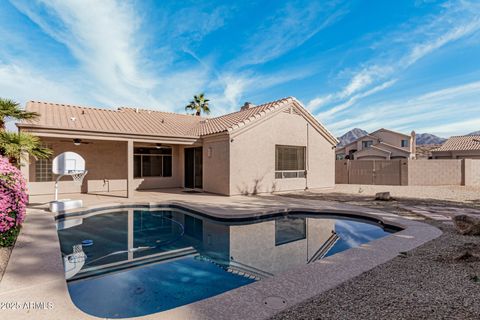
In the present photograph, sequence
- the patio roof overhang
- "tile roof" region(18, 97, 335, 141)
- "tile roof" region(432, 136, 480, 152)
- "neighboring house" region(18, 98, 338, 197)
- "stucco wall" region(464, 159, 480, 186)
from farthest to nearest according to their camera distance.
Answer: "tile roof" region(432, 136, 480, 152) < "stucco wall" region(464, 159, 480, 186) < "neighboring house" region(18, 98, 338, 197) < "tile roof" region(18, 97, 335, 141) < the patio roof overhang

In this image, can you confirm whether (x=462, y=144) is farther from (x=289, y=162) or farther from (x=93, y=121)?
(x=93, y=121)

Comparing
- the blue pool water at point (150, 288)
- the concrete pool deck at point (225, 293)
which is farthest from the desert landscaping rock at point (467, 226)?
the blue pool water at point (150, 288)

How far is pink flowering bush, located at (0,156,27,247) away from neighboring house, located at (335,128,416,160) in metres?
46.9

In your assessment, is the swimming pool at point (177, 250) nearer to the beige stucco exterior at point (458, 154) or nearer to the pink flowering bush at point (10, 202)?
the pink flowering bush at point (10, 202)

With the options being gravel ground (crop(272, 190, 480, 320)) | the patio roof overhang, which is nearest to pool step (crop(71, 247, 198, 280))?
gravel ground (crop(272, 190, 480, 320))

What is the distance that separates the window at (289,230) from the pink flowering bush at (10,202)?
6762 mm

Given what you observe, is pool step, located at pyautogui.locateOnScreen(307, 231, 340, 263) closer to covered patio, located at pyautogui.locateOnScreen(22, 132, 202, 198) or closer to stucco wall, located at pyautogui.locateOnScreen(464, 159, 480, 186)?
covered patio, located at pyautogui.locateOnScreen(22, 132, 202, 198)

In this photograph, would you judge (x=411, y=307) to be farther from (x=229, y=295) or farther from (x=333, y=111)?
(x=333, y=111)

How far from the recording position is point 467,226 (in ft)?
23.7

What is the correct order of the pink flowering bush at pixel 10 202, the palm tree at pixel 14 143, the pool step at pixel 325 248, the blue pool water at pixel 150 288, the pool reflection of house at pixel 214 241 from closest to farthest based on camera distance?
the blue pool water at pixel 150 288 → the pink flowering bush at pixel 10 202 → the pool reflection of house at pixel 214 241 → the pool step at pixel 325 248 → the palm tree at pixel 14 143

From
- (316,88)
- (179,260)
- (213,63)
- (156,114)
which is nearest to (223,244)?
(179,260)

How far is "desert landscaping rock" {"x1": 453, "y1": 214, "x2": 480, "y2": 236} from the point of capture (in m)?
7.14

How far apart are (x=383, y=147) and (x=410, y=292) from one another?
157ft

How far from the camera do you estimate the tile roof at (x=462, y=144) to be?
120ft
